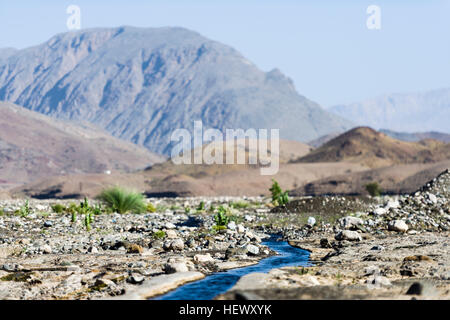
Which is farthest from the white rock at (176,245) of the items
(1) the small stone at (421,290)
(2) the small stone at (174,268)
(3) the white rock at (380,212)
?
(3) the white rock at (380,212)

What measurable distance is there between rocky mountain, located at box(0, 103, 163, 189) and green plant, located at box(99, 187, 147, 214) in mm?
104421

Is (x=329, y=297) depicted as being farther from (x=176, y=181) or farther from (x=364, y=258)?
(x=176, y=181)

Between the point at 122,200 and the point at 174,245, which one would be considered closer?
the point at 174,245

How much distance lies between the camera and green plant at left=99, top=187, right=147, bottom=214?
2638 centimetres

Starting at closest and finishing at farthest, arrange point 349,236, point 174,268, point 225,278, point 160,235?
point 225,278 → point 174,268 → point 349,236 → point 160,235

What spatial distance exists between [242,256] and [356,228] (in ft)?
22.9

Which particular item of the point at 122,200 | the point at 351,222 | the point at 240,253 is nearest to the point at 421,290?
the point at 240,253

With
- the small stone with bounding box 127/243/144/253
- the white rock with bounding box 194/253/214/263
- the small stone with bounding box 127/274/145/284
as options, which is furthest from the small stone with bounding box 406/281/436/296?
the small stone with bounding box 127/243/144/253

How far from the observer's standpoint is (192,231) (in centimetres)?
2019

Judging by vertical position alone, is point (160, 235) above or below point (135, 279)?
below

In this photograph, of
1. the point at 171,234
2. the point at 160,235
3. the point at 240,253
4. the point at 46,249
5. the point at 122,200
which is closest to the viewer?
the point at 240,253

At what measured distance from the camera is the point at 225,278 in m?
11.8

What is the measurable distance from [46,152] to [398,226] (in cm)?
15031

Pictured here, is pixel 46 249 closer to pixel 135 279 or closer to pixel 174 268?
pixel 174 268
